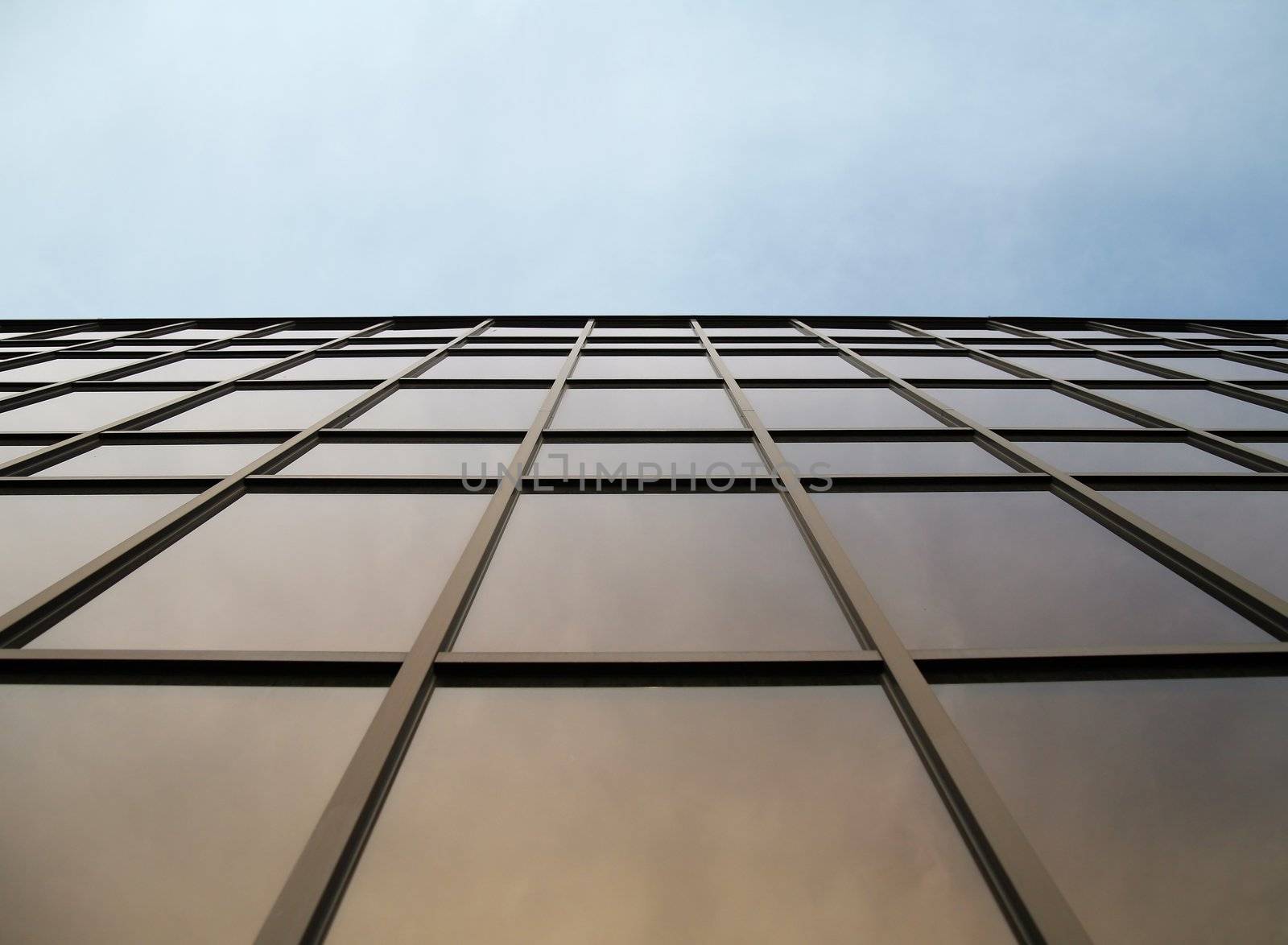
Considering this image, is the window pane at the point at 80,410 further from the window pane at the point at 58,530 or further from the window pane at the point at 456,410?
the window pane at the point at 456,410

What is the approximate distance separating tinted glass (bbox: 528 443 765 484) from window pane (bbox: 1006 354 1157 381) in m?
6.38

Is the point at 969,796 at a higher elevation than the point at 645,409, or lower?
lower

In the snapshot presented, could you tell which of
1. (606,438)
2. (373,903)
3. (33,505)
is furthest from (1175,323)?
(33,505)

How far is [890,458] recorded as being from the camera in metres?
6.09

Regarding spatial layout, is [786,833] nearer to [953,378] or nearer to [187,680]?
[187,680]

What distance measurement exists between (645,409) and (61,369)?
31.1 ft

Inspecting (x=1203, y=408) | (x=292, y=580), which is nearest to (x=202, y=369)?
(x=292, y=580)

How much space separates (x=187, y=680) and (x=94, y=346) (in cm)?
1235

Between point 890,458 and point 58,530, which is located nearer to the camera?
point 58,530

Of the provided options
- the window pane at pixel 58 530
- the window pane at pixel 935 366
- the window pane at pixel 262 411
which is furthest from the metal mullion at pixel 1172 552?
the window pane at pixel 262 411

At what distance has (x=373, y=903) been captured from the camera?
2.20 meters

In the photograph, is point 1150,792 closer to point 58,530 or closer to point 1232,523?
point 1232,523

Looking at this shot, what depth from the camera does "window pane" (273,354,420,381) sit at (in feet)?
30.4

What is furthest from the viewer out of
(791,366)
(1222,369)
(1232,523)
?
(1222,369)
